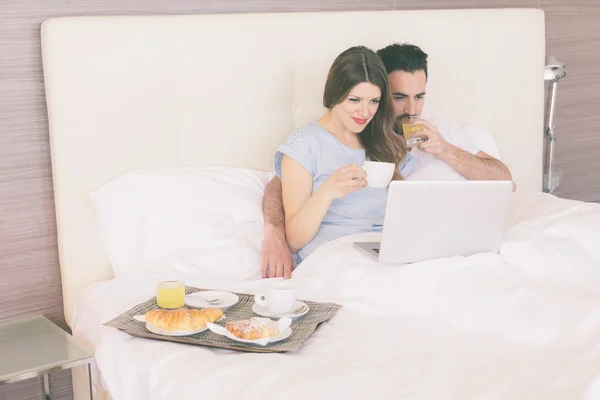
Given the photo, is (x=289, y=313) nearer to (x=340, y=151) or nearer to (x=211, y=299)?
(x=211, y=299)

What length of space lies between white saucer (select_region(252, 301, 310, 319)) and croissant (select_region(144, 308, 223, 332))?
0.32 ft

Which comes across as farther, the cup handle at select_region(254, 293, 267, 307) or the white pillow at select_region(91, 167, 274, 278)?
the white pillow at select_region(91, 167, 274, 278)

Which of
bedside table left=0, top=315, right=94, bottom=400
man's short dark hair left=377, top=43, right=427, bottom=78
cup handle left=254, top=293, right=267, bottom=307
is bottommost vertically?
bedside table left=0, top=315, right=94, bottom=400

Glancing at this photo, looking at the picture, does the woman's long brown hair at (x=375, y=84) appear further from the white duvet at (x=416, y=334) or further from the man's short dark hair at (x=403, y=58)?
the white duvet at (x=416, y=334)

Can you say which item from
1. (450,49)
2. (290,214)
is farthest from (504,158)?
(290,214)

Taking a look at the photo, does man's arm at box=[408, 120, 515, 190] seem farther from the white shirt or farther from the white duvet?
the white duvet

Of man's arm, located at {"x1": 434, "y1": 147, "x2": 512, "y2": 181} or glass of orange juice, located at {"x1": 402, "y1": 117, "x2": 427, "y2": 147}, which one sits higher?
glass of orange juice, located at {"x1": 402, "y1": 117, "x2": 427, "y2": 147}

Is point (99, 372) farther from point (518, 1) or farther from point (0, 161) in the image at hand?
point (518, 1)

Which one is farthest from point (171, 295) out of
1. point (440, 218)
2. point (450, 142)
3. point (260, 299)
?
point (450, 142)

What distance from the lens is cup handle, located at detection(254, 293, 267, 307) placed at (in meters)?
1.96

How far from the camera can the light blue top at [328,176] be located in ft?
8.02

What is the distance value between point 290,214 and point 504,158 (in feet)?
4.01

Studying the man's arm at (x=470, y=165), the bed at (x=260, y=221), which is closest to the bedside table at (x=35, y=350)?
the bed at (x=260, y=221)

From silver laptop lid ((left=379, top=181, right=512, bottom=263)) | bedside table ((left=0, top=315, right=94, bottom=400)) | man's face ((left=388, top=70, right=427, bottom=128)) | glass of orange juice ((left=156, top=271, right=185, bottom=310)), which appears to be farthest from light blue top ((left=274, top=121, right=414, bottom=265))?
bedside table ((left=0, top=315, right=94, bottom=400))
